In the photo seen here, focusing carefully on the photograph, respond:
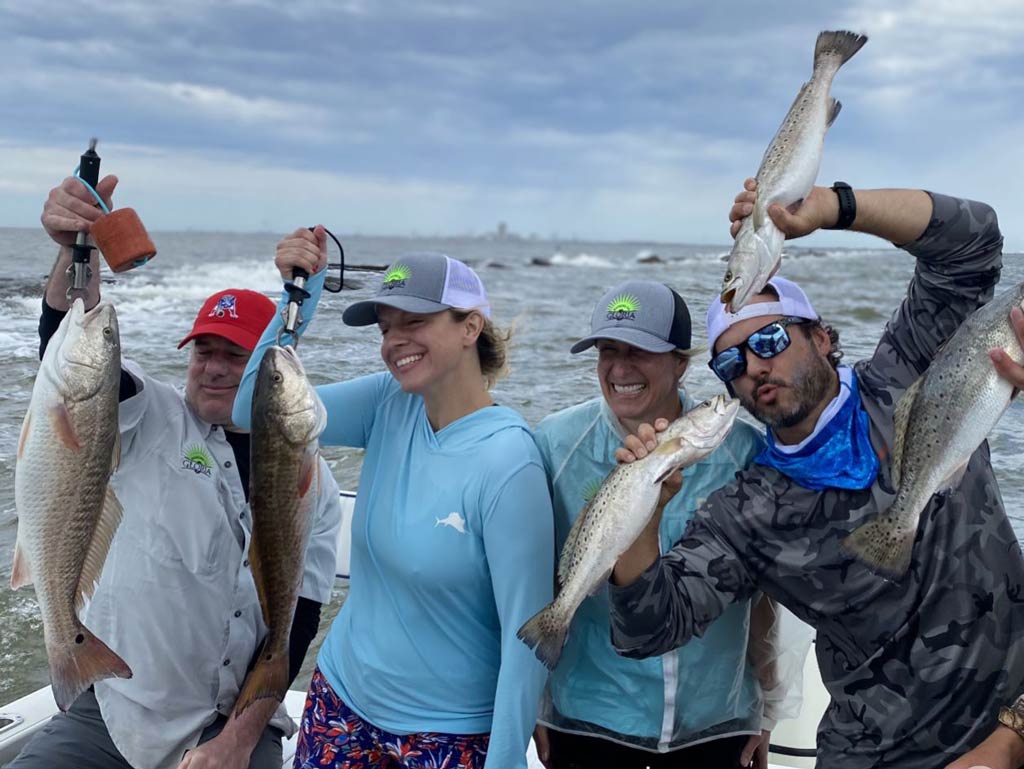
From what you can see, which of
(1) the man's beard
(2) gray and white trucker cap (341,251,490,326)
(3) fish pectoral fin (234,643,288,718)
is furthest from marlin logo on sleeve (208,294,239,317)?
(1) the man's beard

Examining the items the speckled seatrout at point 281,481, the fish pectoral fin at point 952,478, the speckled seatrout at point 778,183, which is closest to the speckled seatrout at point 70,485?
the speckled seatrout at point 281,481

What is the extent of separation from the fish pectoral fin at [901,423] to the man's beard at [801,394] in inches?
9.7

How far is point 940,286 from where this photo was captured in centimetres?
292

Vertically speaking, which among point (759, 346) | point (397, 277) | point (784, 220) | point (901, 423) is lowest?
point (901, 423)

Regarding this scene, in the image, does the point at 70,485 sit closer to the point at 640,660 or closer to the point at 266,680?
the point at 266,680

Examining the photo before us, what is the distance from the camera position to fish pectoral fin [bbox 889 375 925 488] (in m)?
2.70

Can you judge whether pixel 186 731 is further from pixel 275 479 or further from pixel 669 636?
pixel 669 636

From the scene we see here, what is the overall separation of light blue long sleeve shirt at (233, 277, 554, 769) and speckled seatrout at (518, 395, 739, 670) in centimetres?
17

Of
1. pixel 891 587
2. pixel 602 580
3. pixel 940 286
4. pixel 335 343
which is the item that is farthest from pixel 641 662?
pixel 335 343

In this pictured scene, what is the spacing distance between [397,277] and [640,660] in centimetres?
149

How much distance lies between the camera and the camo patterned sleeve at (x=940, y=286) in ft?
9.23

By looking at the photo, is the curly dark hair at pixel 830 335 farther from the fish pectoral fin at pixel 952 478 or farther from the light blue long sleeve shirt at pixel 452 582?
the light blue long sleeve shirt at pixel 452 582

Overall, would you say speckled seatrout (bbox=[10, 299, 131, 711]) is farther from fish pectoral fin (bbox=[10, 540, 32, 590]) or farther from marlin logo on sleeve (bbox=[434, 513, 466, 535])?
marlin logo on sleeve (bbox=[434, 513, 466, 535])

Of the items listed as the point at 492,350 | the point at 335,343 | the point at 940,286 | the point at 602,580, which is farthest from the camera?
the point at 335,343
